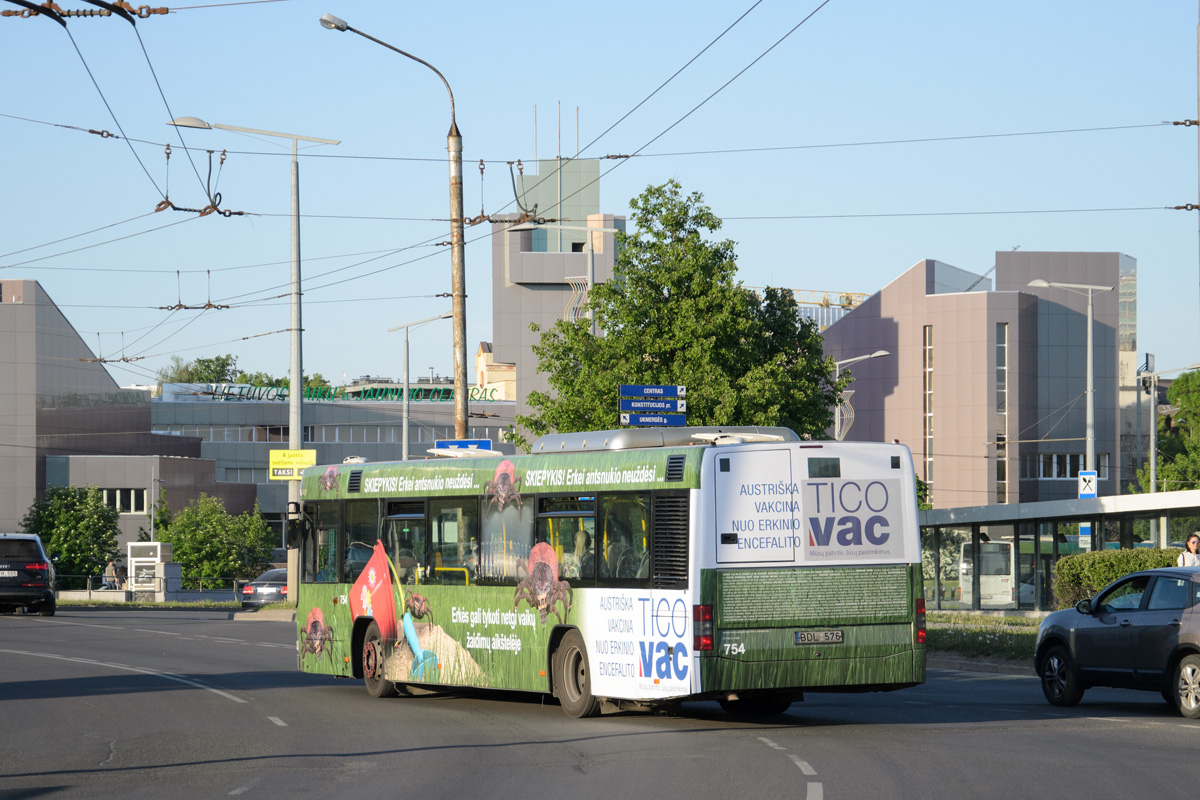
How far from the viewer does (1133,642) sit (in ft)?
49.4

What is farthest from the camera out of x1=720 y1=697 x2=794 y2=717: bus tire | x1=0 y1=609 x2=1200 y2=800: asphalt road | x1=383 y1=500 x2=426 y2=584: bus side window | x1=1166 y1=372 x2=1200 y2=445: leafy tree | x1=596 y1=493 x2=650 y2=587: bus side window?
x1=1166 y1=372 x2=1200 y2=445: leafy tree

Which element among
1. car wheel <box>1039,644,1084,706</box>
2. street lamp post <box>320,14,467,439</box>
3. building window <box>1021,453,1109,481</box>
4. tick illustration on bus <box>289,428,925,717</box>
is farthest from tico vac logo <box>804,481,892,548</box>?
building window <box>1021,453,1109,481</box>

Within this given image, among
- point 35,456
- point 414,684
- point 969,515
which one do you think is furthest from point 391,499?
point 35,456

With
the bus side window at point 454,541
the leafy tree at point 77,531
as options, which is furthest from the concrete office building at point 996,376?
the bus side window at point 454,541

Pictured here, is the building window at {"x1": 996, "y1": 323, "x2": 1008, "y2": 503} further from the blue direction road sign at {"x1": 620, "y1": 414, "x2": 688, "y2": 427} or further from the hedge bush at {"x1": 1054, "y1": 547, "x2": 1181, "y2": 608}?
the blue direction road sign at {"x1": 620, "y1": 414, "x2": 688, "y2": 427}

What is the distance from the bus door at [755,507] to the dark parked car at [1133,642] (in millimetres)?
4138

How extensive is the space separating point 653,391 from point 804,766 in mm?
17181

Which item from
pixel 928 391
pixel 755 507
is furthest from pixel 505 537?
pixel 928 391

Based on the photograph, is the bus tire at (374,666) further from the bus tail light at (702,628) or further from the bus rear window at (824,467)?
the bus rear window at (824,467)

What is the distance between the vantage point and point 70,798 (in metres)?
10.2

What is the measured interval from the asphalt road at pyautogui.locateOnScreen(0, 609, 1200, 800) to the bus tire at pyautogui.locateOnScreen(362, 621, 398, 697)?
0.20 metres

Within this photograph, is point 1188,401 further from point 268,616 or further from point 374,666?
point 374,666

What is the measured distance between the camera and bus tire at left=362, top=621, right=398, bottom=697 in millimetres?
17641

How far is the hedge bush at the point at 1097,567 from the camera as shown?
25.8 meters
